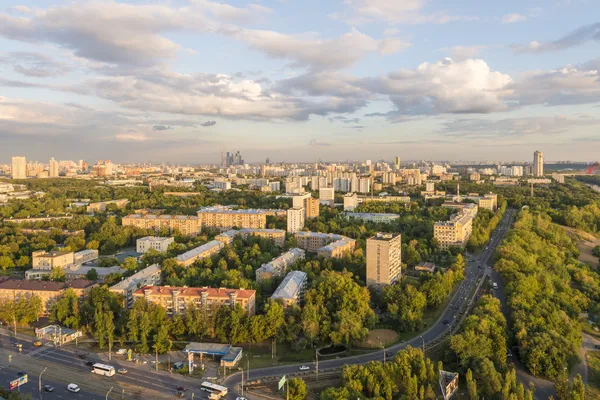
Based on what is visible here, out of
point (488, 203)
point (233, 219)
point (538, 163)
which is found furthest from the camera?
point (538, 163)

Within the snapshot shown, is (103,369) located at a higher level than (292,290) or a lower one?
lower

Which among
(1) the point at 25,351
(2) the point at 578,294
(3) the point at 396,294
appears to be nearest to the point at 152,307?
(1) the point at 25,351

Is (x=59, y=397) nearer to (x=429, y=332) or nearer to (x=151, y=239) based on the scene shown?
(x=429, y=332)

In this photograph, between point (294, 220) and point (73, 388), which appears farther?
point (294, 220)

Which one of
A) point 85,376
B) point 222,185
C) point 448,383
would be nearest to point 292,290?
point 448,383

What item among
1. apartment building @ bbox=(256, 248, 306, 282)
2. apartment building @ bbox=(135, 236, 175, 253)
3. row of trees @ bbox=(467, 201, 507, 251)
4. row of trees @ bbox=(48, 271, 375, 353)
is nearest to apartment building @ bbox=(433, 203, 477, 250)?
row of trees @ bbox=(467, 201, 507, 251)

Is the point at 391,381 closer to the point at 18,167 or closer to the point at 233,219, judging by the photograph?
the point at 233,219

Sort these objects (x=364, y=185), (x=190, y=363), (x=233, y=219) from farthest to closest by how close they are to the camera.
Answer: (x=364, y=185)
(x=233, y=219)
(x=190, y=363)
